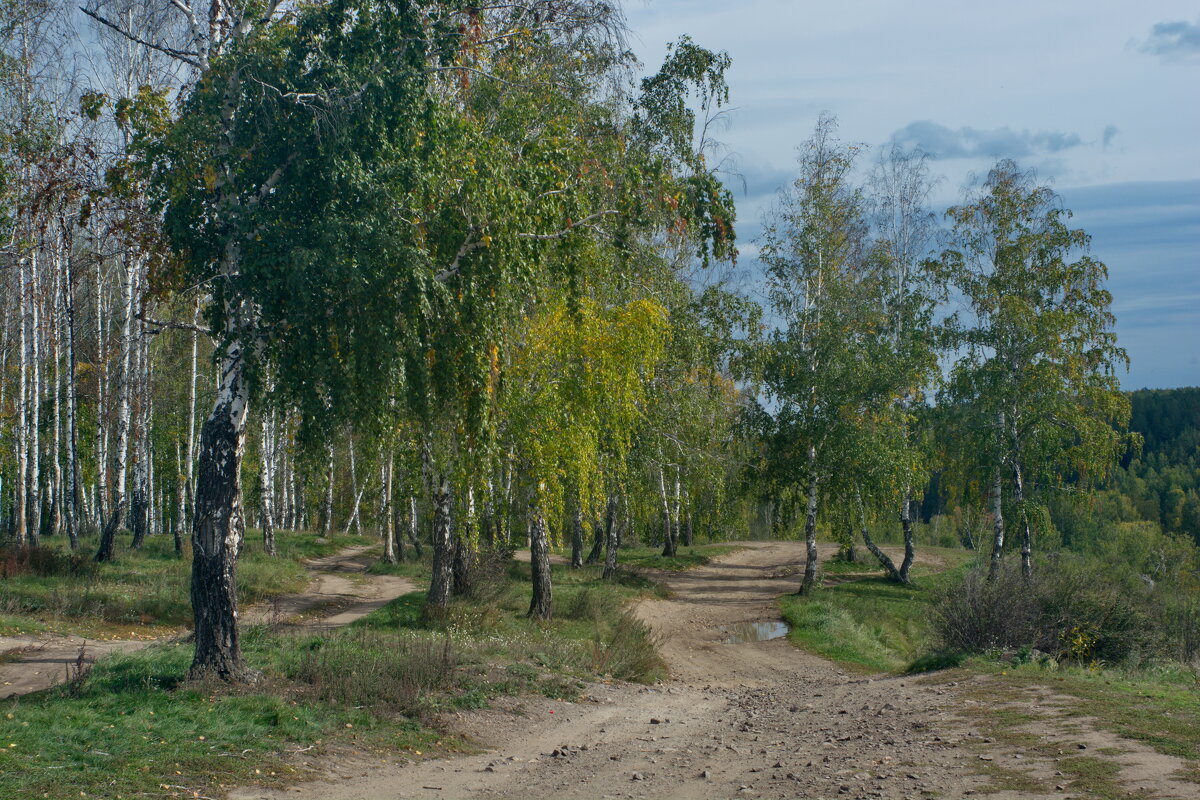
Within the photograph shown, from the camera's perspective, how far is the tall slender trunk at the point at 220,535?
404 inches

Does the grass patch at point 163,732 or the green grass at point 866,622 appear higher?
the grass patch at point 163,732

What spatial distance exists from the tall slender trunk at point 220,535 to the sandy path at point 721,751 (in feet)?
8.13

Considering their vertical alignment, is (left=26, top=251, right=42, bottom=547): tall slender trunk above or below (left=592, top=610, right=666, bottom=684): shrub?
above

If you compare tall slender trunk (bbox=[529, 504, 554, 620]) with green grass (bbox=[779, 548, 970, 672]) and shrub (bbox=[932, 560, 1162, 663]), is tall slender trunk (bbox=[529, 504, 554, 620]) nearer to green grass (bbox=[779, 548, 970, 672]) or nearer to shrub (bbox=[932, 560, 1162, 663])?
green grass (bbox=[779, 548, 970, 672])

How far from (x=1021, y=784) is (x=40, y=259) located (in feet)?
98.3

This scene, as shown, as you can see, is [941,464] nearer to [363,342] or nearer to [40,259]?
[363,342]

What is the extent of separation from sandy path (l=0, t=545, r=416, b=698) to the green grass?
10593mm

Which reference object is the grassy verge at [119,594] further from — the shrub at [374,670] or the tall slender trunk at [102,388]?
the tall slender trunk at [102,388]

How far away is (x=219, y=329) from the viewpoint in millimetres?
10836

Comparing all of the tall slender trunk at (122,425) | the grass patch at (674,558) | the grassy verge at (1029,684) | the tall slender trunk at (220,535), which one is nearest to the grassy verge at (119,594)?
the tall slender trunk at (122,425)

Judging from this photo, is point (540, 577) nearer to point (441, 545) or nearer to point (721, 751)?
point (441, 545)

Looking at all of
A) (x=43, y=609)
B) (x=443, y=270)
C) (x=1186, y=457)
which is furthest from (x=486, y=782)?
(x=1186, y=457)

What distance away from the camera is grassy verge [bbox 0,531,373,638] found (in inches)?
640

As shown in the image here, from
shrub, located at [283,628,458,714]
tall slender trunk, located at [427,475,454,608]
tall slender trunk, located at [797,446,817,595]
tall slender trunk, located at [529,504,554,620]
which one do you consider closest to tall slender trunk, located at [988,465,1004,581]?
tall slender trunk, located at [797,446,817,595]
